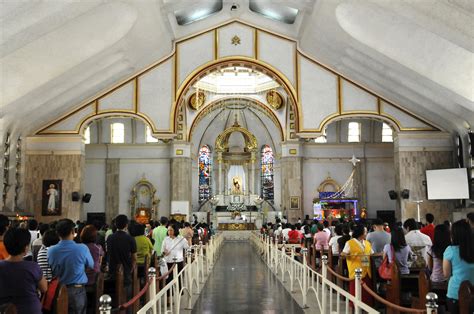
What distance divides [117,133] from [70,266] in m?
26.6

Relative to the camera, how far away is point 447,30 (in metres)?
14.3

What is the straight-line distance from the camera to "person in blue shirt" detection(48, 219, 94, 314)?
5797 millimetres

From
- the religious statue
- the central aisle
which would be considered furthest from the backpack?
the religious statue

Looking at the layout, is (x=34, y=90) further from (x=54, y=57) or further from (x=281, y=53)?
(x=281, y=53)

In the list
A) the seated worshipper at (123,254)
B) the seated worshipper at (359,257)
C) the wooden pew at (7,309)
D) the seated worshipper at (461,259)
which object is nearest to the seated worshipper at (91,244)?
the seated worshipper at (123,254)

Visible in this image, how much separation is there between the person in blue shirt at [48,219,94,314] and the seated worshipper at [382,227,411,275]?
14.1ft

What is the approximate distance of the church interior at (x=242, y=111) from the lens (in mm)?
15336

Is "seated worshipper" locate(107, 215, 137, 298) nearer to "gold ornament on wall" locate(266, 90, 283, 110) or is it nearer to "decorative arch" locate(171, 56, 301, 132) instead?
"decorative arch" locate(171, 56, 301, 132)

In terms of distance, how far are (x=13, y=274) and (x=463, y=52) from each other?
49.8 ft

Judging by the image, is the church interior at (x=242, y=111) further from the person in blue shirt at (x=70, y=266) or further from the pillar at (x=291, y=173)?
the person in blue shirt at (x=70, y=266)

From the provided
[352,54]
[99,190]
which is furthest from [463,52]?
[99,190]

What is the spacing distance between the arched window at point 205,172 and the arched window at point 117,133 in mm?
5539

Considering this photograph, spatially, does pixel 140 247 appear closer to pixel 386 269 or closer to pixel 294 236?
pixel 386 269

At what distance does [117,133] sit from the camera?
31766 millimetres
